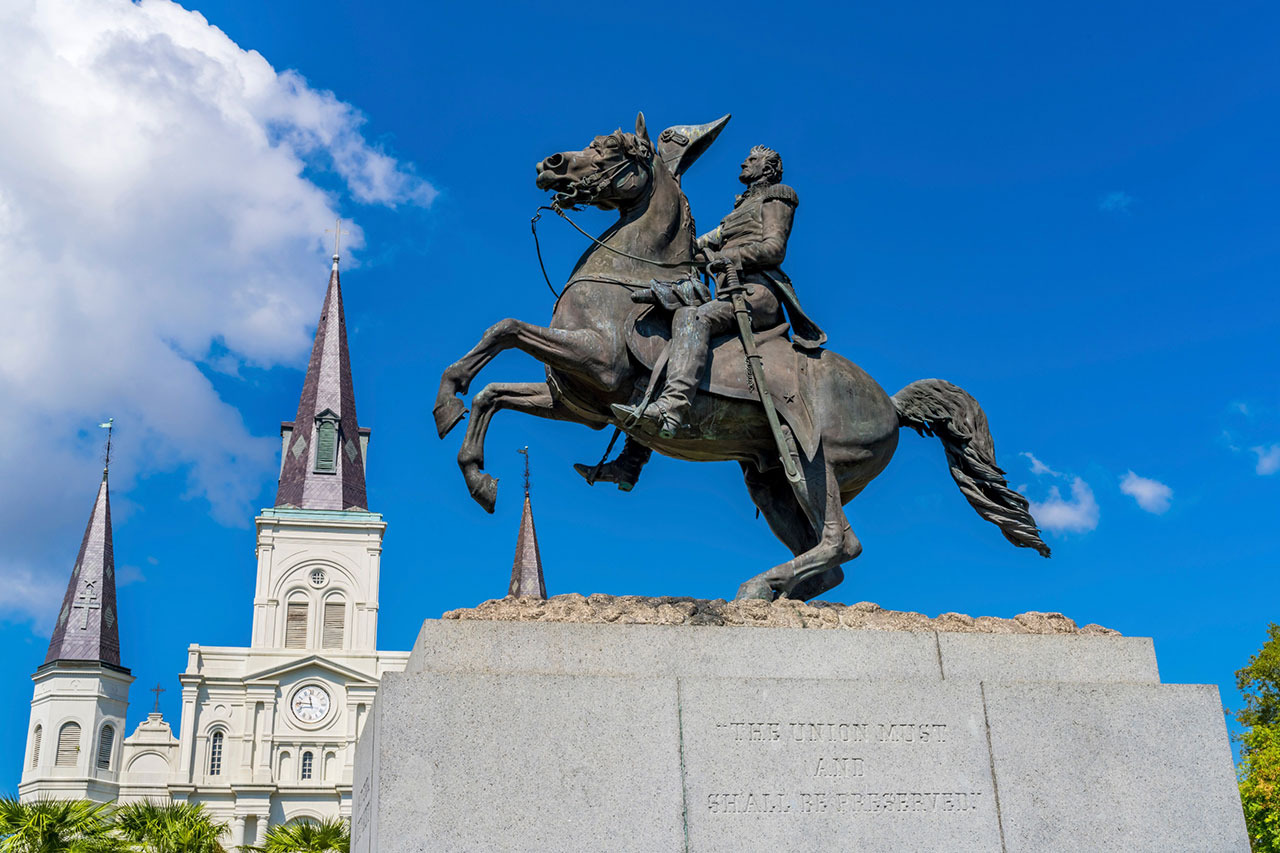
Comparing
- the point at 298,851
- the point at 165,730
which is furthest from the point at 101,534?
the point at 298,851

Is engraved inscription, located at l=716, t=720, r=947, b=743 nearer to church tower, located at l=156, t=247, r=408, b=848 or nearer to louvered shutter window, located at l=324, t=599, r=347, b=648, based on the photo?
church tower, located at l=156, t=247, r=408, b=848

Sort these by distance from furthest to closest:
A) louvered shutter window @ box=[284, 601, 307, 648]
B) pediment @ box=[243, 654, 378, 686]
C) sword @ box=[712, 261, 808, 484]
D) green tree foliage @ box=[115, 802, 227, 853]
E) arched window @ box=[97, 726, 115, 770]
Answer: louvered shutter window @ box=[284, 601, 307, 648]
pediment @ box=[243, 654, 378, 686]
arched window @ box=[97, 726, 115, 770]
green tree foliage @ box=[115, 802, 227, 853]
sword @ box=[712, 261, 808, 484]

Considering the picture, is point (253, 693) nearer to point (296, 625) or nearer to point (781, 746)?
point (296, 625)

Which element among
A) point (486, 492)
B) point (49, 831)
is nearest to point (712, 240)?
point (486, 492)

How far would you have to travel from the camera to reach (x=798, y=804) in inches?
288

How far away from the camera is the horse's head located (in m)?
9.86

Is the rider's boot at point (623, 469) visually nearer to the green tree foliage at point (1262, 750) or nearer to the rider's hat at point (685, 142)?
the rider's hat at point (685, 142)

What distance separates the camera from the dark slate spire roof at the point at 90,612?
86062 mm

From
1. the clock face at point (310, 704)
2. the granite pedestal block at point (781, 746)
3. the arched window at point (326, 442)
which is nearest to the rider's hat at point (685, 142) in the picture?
the granite pedestal block at point (781, 746)

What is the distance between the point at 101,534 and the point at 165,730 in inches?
571

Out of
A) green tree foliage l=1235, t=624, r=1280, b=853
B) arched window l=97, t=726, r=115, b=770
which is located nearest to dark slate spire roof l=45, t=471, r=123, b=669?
arched window l=97, t=726, r=115, b=770

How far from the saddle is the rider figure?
0.53 ft

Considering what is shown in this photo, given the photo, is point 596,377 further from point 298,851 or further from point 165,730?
point 165,730

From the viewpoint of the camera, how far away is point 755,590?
873 centimetres
